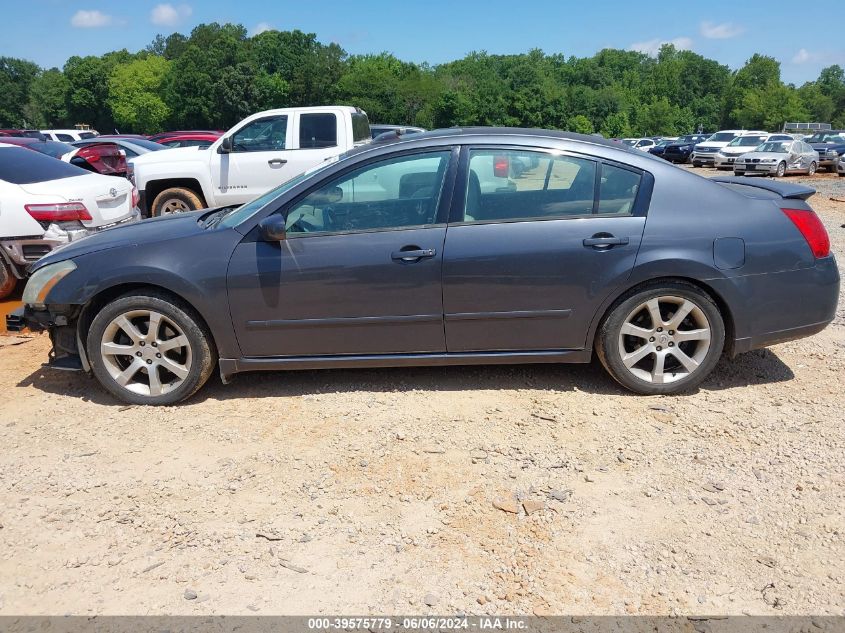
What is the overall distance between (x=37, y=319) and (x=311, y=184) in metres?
1.96

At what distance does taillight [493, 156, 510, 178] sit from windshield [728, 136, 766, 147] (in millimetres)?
29435

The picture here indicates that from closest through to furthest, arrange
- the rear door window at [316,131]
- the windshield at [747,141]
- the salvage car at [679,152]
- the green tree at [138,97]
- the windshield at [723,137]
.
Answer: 1. the rear door window at [316,131]
2. the windshield at [747,141]
3. the windshield at [723,137]
4. the salvage car at [679,152]
5. the green tree at [138,97]

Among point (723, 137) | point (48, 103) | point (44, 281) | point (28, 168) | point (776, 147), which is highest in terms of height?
point (48, 103)

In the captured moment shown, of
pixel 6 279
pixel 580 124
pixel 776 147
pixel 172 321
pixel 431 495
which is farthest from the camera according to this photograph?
pixel 580 124

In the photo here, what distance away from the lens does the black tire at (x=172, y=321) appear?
427cm

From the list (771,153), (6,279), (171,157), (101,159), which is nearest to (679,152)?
(771,153)

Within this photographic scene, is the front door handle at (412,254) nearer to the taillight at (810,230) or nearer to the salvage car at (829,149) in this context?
the taillight at (810,230)

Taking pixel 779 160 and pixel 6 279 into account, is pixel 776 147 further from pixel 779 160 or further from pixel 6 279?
pixel 6 279

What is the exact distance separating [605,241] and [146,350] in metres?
2.92

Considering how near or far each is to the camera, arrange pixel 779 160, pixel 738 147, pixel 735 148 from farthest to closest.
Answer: pixel 738 147 < pixel 735 148 < pixel 779 160

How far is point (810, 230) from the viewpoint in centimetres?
436

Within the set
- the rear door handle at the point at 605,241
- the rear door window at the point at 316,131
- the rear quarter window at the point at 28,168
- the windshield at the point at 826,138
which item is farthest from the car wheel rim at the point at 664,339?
the windshield at the point at 826,138

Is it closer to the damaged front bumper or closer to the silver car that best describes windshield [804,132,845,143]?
the silver car

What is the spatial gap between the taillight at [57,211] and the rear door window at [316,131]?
4.20 m
